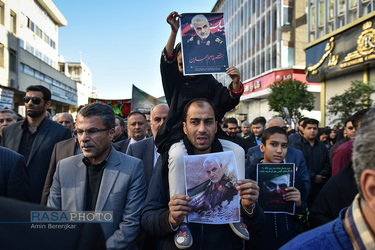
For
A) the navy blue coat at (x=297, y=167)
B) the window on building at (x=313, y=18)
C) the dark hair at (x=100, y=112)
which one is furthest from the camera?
the window on building at (x=313, y=18)

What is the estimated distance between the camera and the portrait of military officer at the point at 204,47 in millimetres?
2623


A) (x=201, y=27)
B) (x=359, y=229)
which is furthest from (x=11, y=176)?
(x=359, y=229)

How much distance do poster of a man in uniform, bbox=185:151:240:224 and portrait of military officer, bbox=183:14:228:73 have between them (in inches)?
41.9

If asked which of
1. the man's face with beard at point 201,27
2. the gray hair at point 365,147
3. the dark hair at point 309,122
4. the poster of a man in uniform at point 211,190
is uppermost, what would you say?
the man's face with beard at point 201,27

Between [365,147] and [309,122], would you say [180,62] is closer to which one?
[365,147]

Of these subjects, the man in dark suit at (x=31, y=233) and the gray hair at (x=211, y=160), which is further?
the gray hair at (x=211, y=160)

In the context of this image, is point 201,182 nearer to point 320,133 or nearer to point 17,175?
point 17,175

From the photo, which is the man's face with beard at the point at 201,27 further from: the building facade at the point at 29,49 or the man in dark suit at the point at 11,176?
the building facade at the point at 29,49

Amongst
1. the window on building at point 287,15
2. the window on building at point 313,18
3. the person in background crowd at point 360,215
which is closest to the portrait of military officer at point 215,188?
the person in background crowd at point 360,215

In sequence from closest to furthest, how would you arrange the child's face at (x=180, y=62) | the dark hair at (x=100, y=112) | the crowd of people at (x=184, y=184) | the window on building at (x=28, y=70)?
the crowd of people at (x=184, y=184)
the dark hair at (x=100, y=112)
the child's face at (x=180, y=62)
the window on building at (x=28, y=70)

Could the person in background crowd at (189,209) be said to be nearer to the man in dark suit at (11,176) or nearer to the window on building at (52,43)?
the man in dark suit at (11,176)

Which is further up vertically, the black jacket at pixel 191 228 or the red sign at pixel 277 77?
the red sign at pixel 277 77

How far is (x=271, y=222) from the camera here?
112 inches

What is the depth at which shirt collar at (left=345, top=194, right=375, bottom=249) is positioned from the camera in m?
0.95
